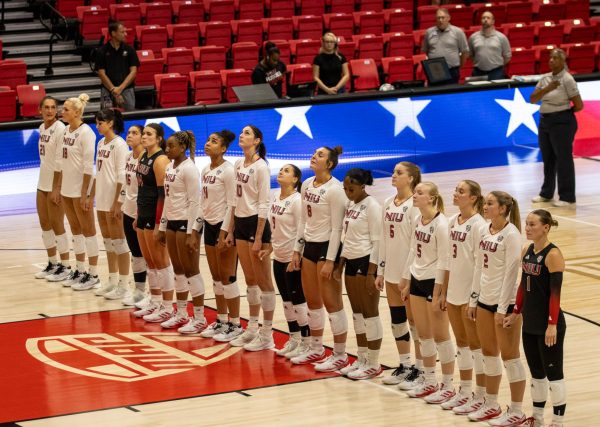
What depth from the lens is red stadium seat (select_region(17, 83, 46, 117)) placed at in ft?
59.7

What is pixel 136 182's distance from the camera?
478 inches

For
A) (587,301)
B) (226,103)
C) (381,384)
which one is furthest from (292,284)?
(226,103)

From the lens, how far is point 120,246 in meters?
12.8

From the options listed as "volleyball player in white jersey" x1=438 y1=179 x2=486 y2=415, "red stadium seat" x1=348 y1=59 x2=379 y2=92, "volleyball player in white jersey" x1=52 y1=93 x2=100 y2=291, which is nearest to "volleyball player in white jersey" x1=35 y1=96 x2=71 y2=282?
"volleyball player in white jersey" x1=52 y1=93 x2=100 y2=291

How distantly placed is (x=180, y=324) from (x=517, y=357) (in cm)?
428

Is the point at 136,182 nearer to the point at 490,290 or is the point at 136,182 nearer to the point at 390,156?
the point at 490,290

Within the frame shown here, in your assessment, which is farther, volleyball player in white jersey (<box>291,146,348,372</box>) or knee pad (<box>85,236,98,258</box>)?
knee pad (<box>85,236,98,258</box>)

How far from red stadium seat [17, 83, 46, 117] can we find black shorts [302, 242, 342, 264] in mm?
9161

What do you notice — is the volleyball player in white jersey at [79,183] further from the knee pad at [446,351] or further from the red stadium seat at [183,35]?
the red stadium seat at [183,35]

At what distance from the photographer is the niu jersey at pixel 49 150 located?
13344mm

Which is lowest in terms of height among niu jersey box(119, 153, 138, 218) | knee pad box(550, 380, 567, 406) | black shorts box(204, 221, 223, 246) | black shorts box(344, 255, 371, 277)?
knee pad box(550, 380, 567, 406)

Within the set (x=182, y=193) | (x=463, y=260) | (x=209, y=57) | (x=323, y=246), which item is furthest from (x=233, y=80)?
(x=463, y=260)

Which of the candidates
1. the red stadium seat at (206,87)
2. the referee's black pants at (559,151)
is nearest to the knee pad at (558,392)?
the referee's black pants at (559,151)

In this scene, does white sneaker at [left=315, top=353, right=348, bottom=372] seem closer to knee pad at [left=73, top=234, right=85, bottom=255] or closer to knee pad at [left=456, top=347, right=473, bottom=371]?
knee pad at [left=456, top=347, right=473, bottom=371]
